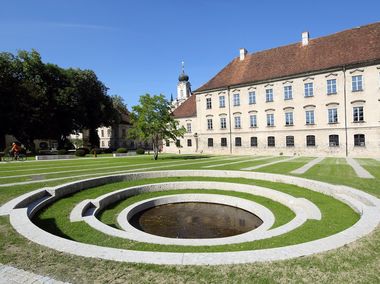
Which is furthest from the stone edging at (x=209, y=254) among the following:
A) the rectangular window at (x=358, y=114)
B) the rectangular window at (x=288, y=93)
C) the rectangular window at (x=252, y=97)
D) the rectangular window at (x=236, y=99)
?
the rectangular window at (x=236, y=99)

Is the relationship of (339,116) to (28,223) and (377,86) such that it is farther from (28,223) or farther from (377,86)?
(28,223)

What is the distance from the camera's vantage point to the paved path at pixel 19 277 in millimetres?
4320

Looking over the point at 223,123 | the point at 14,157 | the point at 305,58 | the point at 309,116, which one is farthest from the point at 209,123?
the point at 14,157

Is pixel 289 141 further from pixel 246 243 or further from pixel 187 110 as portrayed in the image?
pixel 246 243

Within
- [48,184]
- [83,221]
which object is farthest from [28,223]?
[48,184]

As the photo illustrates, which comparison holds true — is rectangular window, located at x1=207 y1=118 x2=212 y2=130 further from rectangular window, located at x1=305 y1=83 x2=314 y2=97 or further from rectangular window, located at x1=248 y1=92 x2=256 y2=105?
rectangular window, located at x1=305 y1=83 x2=314 y2=97

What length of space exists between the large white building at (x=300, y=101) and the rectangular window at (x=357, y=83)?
10 cm

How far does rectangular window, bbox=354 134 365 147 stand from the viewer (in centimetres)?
3117

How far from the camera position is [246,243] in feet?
22.8

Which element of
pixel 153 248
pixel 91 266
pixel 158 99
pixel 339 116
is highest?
pixel 158 99

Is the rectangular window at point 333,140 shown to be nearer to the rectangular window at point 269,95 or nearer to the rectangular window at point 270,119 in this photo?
the rectangular window at point 270,119

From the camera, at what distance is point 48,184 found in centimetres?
1346

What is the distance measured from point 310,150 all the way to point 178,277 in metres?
35.0

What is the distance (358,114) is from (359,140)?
3250 millimetres
